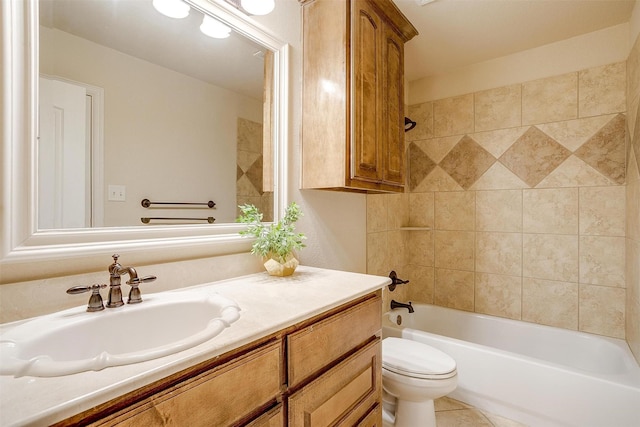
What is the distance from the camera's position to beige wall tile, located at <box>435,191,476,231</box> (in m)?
2.56

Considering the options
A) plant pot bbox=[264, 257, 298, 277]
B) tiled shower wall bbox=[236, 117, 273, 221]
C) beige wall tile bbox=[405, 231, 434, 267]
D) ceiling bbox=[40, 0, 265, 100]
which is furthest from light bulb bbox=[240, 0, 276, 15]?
beige wall tile bbox=[405, 231, 434, 267]

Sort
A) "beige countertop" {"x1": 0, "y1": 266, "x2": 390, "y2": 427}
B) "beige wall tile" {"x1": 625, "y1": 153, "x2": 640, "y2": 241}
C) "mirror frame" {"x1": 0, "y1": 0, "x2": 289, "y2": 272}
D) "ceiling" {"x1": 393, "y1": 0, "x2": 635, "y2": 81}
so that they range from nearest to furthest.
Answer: "beige countertop" {"x1": 0, "y1": 266, "x2": 390, "y2": 427} → "mirror frame" {"x1": 0, "y1": 0, "x2": 289, "y2": 272} → "beige wall tile" {"x1": 625, "y1": 153, "x2": 640, "y2": 241} → "ceiling" {"x1": 393, "y1": 0, "x2": 635, "y2": 81}

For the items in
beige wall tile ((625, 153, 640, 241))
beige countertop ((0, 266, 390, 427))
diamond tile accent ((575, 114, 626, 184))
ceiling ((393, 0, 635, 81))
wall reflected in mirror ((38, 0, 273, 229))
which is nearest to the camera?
beige countertop ((0, 266, 390, 427))

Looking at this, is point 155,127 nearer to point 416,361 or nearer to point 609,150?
point 416,361

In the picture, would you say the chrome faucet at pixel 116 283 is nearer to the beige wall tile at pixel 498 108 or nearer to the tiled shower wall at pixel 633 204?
the tiled shower wall at pixel 633 204

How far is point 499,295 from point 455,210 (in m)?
0.76

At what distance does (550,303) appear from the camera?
223 centimetres

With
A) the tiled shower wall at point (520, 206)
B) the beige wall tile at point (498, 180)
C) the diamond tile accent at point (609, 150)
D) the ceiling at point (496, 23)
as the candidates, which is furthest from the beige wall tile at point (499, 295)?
the ceiling at point (496, 23)

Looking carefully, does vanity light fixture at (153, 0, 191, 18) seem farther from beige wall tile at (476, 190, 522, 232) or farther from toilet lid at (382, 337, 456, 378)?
beige wall tile at (476, 190, 522, 232)

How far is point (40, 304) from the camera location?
0.84m

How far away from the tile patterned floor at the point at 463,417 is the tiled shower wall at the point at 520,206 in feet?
2.72

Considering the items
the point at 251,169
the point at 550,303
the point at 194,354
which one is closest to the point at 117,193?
the point at 251,169

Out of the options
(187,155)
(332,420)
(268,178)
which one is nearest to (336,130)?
(268,178)

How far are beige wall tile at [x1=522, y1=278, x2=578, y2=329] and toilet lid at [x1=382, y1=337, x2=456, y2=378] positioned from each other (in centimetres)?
110
